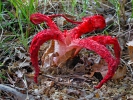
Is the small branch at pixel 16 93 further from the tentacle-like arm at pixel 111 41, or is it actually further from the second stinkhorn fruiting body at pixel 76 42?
the tentacle-like arm at pixel 111 41

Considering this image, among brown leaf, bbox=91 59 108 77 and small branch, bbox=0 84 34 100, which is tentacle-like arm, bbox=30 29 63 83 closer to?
small branch, bbox=0 84 34 100

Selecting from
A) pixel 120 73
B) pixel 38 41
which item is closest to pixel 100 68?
pixel 120 73

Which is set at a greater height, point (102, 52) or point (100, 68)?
point (102, 52)

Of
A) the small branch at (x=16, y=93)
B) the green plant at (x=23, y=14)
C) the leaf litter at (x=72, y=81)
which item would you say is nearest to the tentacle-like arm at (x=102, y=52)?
the leaf litter at (x=72, y=81)

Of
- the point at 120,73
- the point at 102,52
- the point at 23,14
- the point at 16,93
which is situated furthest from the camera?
the point at 23,14

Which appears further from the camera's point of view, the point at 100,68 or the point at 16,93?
the point at 100,68

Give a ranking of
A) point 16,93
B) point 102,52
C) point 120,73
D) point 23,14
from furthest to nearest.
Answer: point 23,14
point 120,73
point 16,93
point 102,52

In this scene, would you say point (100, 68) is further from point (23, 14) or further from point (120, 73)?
point (23, 14)
